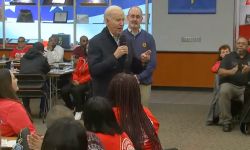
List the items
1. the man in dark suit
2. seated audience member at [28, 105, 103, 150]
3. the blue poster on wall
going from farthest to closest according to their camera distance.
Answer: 1. the blue poster on wall
2. the man in dark suit
3. seated audience member at [28, 105, 103, 150]

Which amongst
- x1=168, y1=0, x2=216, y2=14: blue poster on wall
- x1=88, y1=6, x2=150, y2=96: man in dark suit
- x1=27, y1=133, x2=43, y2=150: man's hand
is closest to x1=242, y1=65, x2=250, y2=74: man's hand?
x1=88, y1=6, x2=150, y2=96: man in dark suit

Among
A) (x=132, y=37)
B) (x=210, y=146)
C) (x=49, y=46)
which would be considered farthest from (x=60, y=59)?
(x=132, y=37)

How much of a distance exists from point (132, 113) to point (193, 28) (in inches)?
385

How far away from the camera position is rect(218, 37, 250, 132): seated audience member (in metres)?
8.07

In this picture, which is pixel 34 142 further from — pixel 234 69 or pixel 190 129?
pixel 234 69

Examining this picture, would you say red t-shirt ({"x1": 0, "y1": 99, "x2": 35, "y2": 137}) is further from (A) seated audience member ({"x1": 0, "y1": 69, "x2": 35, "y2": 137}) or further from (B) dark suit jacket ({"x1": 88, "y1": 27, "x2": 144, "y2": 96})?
(B) dark suit jacket ({"x1": 88, "y1": 27, "x2": 144, "y2": 96})

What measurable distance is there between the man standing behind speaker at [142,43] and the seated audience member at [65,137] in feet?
11.2

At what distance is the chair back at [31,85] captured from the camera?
886cm

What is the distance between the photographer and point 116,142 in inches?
118

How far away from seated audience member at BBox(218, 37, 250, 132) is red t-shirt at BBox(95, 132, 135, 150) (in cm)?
520

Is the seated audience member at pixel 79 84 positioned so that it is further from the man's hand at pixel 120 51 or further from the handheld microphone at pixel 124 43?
the man's hand at pixel 120 51

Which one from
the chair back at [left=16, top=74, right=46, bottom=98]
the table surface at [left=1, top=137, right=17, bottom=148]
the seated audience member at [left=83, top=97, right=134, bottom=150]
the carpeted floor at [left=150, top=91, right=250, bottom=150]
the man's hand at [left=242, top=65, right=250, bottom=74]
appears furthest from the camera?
the chair back at [left=16, top=74, right=46, bottom=98]

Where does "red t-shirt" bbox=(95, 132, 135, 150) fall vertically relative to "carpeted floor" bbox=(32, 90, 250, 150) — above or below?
above

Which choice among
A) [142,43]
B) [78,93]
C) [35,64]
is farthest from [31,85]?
[142,43]
